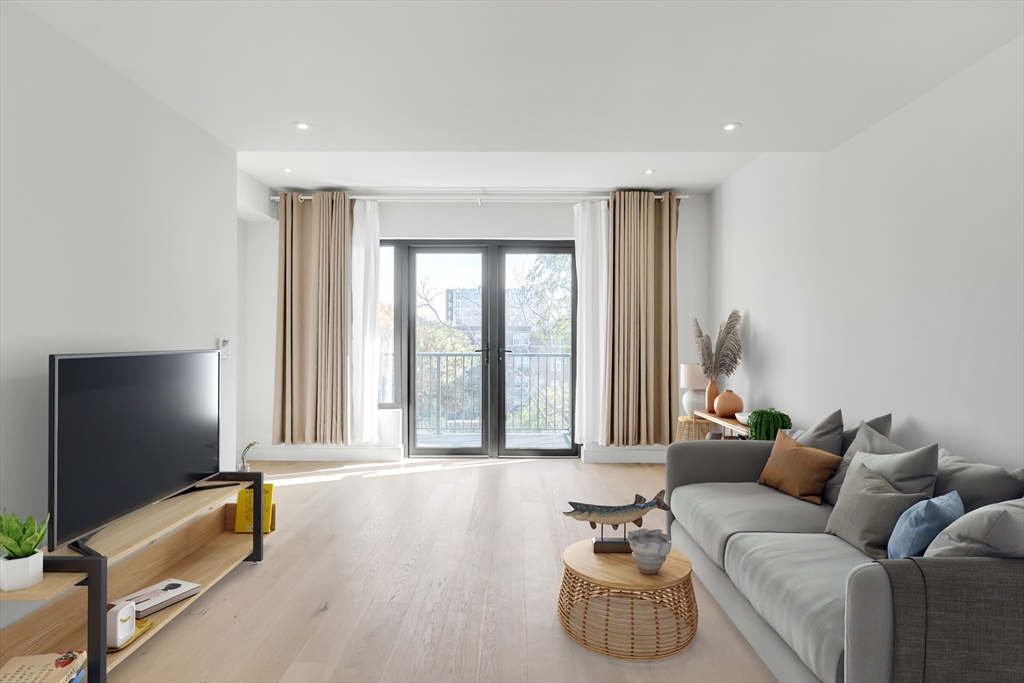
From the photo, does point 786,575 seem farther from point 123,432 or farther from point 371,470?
point 371,470

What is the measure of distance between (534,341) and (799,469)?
342cm

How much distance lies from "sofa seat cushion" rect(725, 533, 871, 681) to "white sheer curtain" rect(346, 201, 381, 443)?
4058 mm

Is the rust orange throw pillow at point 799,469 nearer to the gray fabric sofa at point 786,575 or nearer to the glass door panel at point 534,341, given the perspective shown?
the gray fabric sofa at point 786,575

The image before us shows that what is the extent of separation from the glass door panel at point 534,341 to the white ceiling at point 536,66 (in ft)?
8.62

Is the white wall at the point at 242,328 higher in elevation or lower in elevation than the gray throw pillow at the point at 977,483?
higher

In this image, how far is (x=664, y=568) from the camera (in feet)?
8.02

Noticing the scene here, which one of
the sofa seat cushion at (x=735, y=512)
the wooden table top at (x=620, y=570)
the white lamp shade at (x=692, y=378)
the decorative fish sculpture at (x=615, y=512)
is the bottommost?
the wooden table top at (x=620, y=570)

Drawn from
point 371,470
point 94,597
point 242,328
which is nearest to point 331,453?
point 371,470

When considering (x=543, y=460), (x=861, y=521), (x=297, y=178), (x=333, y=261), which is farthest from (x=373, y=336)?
(x=861, y=521)

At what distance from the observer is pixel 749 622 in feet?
7.79

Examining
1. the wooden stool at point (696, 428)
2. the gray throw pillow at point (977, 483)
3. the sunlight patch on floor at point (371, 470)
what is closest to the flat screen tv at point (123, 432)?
the sunlight patch on floor at point (371, 470)

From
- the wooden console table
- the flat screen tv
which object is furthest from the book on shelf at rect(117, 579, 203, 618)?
the wooden console table

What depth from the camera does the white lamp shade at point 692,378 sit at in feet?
17.3

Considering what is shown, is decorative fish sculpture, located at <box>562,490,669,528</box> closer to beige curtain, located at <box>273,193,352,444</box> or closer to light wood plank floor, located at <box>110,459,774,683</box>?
light wood plank floor, located at <box>110,459,774,683</box>
